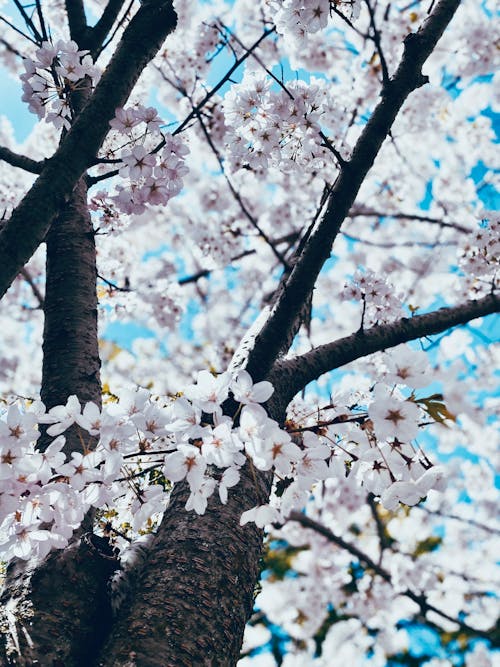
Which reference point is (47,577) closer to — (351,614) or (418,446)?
(418,446)

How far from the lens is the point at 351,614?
654 centimetres

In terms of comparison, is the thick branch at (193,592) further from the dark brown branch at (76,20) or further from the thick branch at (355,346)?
the dark brown branch at (76,20)

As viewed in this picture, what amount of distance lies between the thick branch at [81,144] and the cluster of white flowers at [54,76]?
10.2 inches

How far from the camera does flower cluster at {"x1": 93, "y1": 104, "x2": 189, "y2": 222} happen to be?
1.75 meters

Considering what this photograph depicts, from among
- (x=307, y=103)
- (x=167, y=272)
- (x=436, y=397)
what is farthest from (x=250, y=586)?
(x=167, y=272)

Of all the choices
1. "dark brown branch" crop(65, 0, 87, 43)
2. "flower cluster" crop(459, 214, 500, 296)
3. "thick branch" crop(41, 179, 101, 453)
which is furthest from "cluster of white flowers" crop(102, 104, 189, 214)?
"flower cluster" crop(459, 214, 500, 296)

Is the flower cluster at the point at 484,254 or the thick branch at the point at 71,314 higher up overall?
the flower cluster at the point at 484,254

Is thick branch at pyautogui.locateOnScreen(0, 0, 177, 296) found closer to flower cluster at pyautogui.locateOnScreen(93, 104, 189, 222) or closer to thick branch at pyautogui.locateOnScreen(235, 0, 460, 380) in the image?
flower cluster at pyautogui.locateOnScreen(93, 104, 189, 222)

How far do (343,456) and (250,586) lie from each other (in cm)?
51

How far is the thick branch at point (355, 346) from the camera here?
1.99 m

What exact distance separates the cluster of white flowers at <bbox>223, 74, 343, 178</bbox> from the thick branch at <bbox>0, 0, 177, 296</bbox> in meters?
0.51

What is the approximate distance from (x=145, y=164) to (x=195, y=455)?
113cm

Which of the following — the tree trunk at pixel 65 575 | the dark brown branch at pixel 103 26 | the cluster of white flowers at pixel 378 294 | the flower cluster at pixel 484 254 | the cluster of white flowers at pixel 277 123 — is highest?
the flower cluster at pixel 484 254

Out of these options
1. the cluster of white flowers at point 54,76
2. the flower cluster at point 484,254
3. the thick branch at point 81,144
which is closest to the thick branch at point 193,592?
the thick branch at point 81,144
